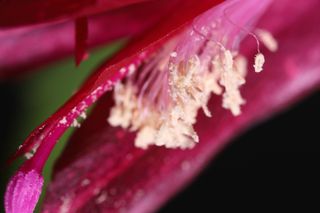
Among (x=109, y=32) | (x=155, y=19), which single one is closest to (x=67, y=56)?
(x=109, y=32)

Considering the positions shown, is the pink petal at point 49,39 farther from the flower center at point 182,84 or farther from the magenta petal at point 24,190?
the magenta petal at point 24,190

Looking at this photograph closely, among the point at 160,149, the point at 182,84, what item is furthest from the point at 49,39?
the point at 182,84

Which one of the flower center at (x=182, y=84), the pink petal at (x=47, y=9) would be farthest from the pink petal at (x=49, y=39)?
the pink petal at (x=47, y=9)

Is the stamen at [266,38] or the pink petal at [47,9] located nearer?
the pink petal at [47,9]

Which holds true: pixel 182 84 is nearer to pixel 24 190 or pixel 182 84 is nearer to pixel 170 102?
pixel 170 102

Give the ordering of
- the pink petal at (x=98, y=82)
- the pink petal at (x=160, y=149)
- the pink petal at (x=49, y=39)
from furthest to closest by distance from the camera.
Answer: the pink petal at (x=49, y=39) < the pink petal at (x=160, y=149) < the pink petal at (x=98, y=82)

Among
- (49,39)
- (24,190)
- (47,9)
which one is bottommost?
(24,190)
